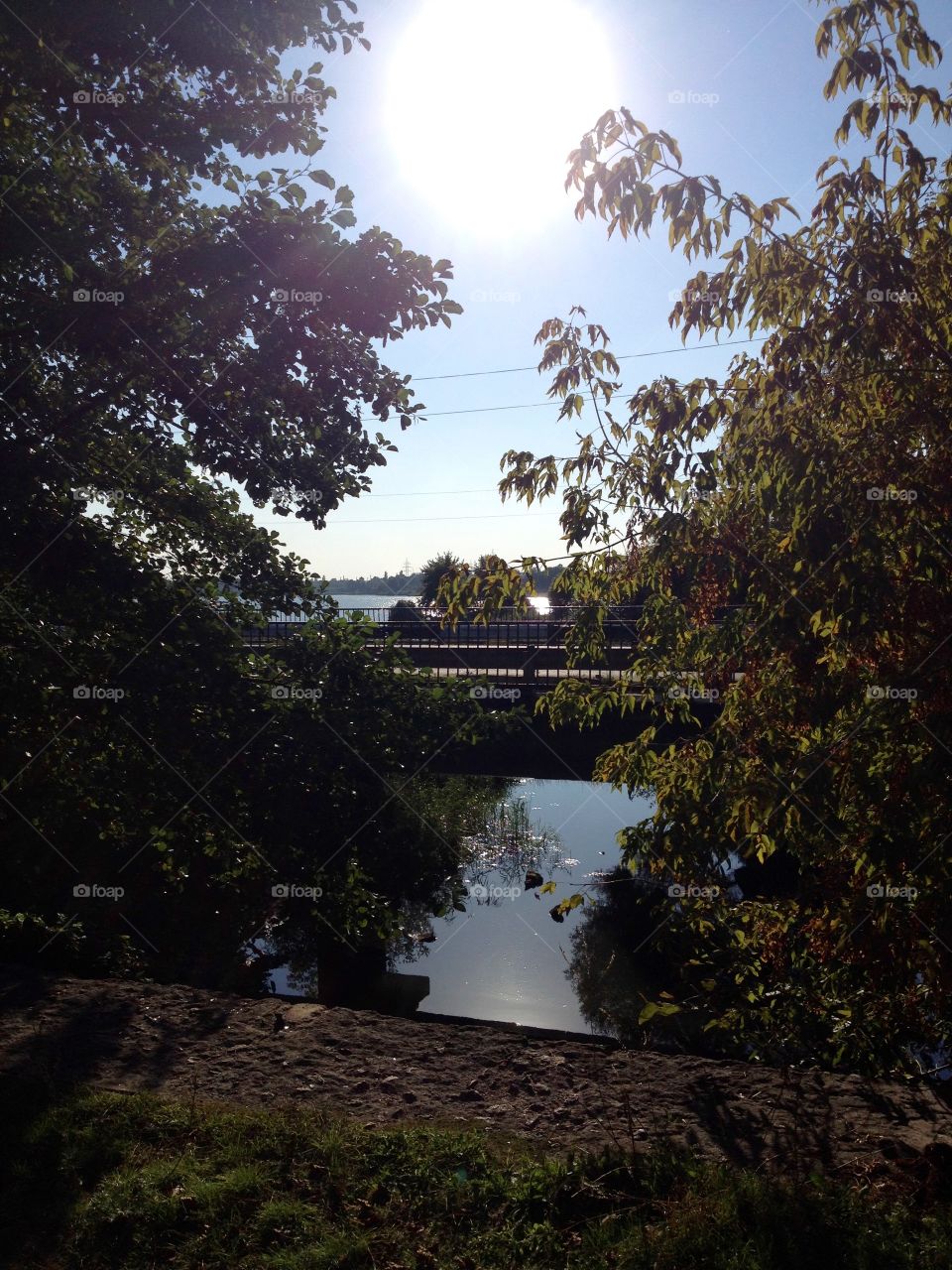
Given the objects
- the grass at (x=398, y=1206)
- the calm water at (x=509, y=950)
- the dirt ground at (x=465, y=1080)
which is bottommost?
the grass at (x=398, y=1206)

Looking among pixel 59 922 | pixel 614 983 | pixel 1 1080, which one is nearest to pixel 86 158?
pixel 59 922

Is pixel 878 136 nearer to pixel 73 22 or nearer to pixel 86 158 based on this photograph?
pixel 73 22

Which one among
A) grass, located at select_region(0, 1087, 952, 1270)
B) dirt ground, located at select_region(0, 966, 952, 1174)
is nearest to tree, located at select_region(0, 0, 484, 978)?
dirt ground, located at select_region(0, 966, 952, 1174)

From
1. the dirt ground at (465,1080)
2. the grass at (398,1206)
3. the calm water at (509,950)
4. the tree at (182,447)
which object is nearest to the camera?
the grass at (398,1206)

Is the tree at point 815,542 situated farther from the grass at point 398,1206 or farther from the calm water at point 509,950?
the calm water at point 509,950

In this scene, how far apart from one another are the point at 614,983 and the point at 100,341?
9.43 m

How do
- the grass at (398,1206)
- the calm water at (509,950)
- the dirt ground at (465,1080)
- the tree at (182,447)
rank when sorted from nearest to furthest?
the grass at (398,1206), the dirt ground at (465,1080), the tree at (182,447), the calm water at (509,950)

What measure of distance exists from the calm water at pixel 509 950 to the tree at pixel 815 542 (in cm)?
334

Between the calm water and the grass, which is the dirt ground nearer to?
the grass

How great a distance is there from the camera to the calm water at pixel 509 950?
11.1 meters

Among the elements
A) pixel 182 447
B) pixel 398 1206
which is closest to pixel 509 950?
pixel 182 447

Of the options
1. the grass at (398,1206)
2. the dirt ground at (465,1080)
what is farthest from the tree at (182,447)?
the grass at (398,1206)

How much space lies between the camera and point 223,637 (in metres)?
7.24

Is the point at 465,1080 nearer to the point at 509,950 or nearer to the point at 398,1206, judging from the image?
the point at 398,1206
